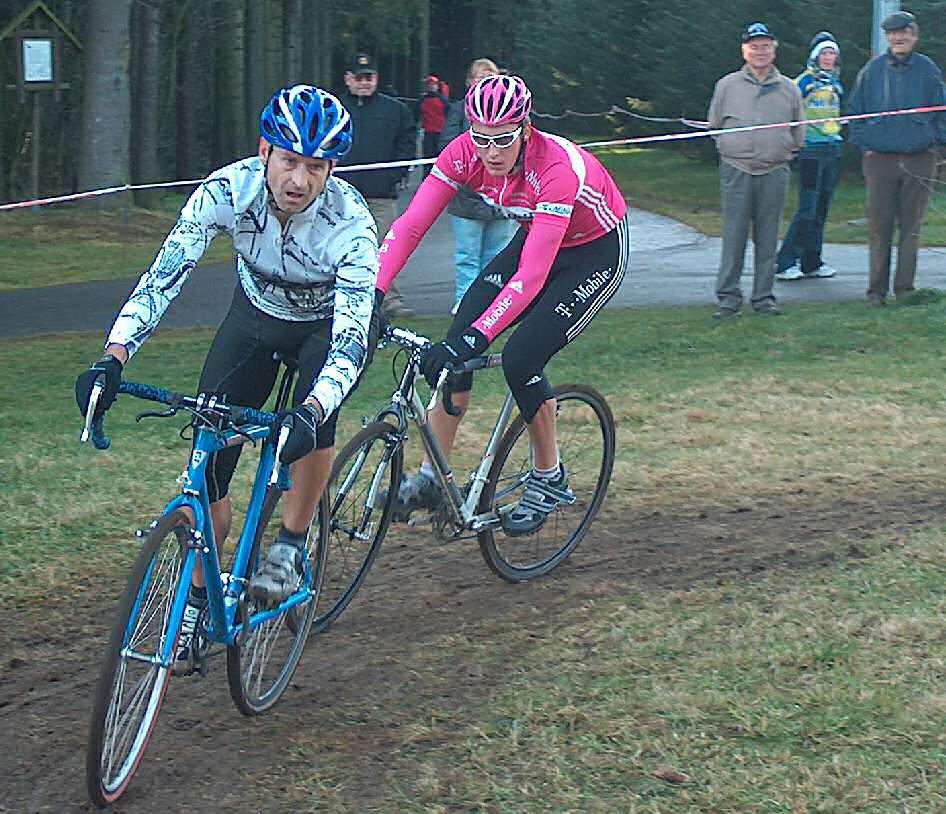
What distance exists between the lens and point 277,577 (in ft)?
15.9

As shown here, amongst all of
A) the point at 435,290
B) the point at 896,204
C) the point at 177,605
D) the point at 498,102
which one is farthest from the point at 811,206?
the point at 177,605

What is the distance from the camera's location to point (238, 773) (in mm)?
4504

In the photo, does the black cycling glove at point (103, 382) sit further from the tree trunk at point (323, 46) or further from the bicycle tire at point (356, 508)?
the tree trunk at point (323, 46)

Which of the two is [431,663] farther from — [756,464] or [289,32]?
[289,32]

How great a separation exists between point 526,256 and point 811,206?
30.3 ft

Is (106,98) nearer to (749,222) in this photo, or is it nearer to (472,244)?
(472,244)

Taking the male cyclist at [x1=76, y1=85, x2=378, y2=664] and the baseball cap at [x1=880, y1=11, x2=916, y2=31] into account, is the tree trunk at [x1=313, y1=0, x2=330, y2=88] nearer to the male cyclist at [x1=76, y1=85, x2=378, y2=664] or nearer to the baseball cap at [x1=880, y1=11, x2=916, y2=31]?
the baseball cap at [x1=880, y1=11, x2=916, y2=31]

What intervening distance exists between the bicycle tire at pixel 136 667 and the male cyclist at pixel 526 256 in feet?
4.58

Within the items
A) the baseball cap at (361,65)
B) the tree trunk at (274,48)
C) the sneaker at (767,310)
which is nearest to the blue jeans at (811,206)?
the sneaker at (767,310)

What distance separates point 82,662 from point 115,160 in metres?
16.6

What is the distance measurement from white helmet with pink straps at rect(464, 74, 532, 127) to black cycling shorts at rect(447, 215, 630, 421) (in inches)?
29.4

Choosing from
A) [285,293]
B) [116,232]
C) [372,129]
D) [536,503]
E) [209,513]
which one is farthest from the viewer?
[116,232]

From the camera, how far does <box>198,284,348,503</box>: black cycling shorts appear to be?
5004 mm

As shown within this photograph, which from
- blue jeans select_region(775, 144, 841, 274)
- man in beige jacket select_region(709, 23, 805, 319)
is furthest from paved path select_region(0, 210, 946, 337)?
man in beige jacket select_region(709, 23, 805, 319)
